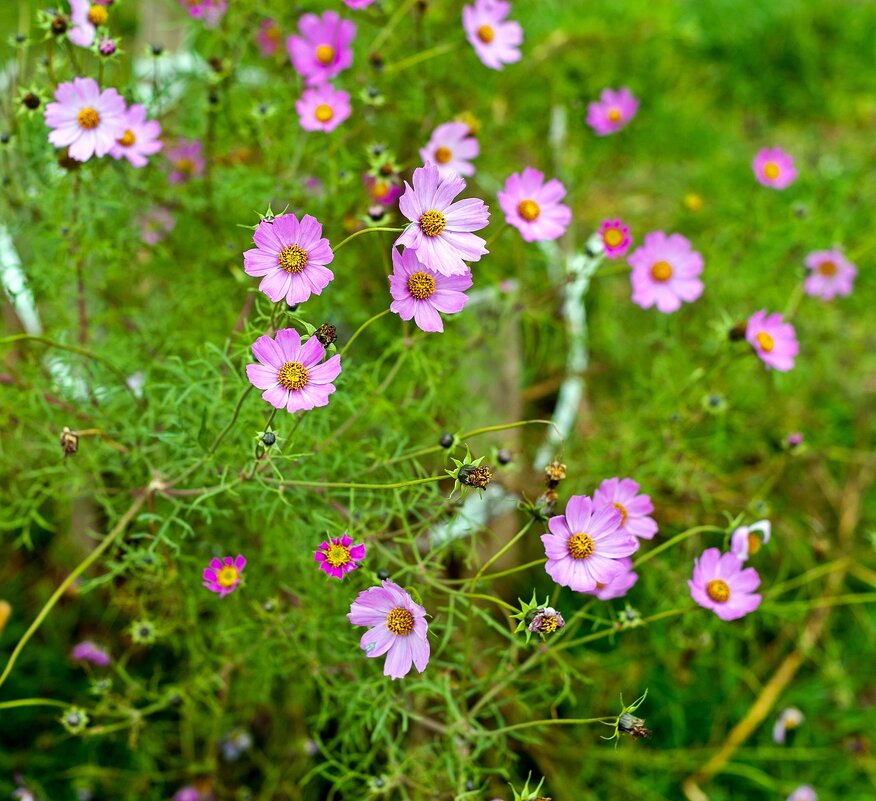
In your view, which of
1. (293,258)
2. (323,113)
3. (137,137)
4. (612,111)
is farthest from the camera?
(612,111)

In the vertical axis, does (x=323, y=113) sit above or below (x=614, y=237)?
above

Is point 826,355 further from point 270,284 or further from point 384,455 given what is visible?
point 270,284

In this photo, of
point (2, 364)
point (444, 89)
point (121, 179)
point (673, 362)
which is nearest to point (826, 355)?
point (673, 362)

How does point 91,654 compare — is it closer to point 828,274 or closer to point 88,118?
point 88,118

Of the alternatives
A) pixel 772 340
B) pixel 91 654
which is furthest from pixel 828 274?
pixel 91 654

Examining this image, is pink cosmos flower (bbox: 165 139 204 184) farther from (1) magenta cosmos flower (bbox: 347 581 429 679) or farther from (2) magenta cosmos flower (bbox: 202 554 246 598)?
(1) magenta cosmos flower (bbox: 347 581 429 679)

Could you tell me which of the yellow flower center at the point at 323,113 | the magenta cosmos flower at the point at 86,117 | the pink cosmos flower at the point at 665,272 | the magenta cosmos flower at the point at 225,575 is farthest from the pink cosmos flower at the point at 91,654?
the pink cosmos flower at the point at 665,272
